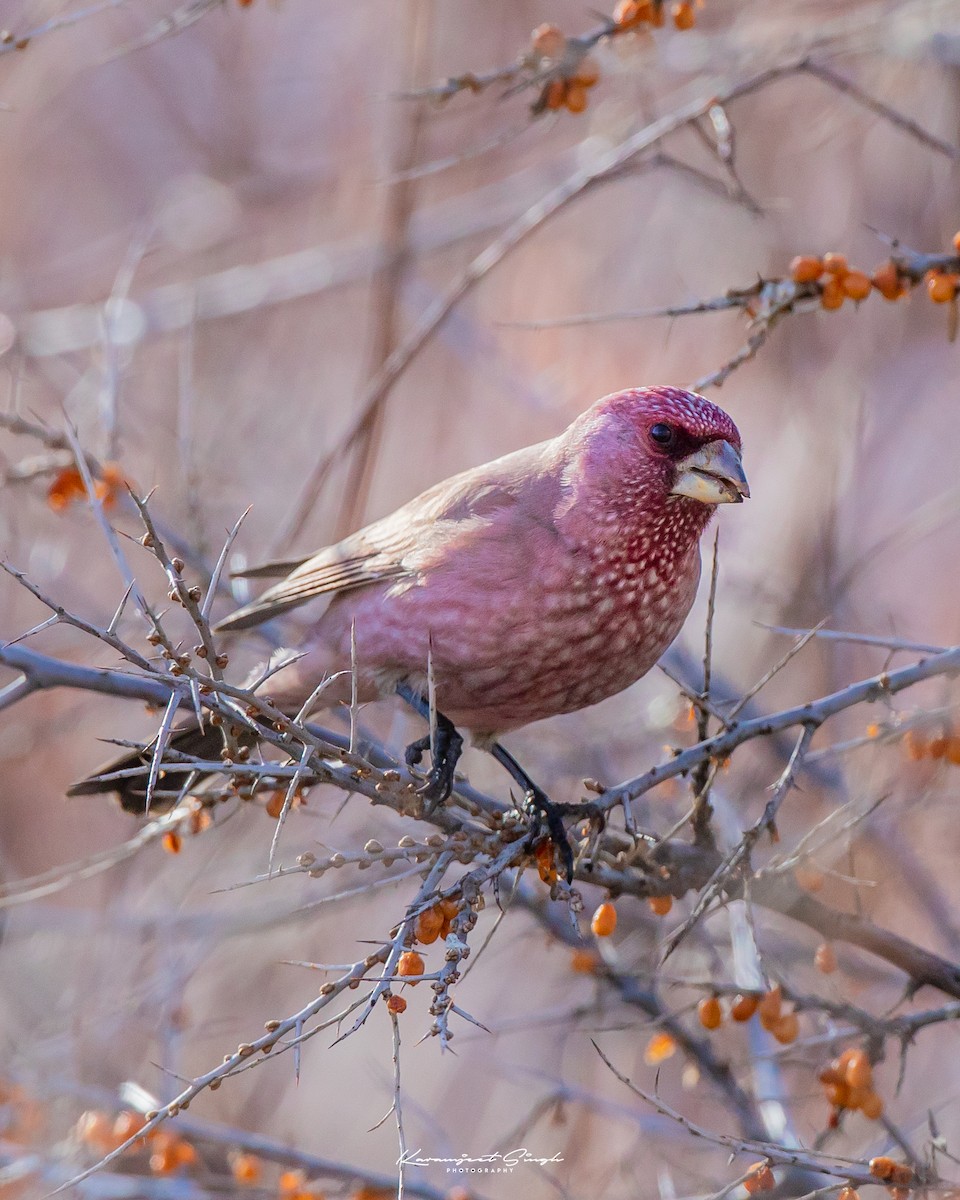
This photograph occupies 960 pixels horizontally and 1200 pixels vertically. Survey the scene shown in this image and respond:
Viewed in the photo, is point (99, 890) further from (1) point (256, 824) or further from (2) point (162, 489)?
(2) point (162, 489)

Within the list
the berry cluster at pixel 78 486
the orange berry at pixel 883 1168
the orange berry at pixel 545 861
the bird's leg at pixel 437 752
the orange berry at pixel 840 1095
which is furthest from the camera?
the berry cluster at pixel 78 486

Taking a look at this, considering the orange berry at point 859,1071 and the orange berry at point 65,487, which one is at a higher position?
the orange berry at point 65,487

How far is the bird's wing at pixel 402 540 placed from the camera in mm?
3824

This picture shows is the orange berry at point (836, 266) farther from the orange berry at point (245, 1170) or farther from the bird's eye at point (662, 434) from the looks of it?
the orange berry at point (245, 1170)

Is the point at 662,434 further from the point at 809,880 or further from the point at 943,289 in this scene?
the point at 809,880

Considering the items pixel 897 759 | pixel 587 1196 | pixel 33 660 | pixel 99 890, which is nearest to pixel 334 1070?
pixel 99 890

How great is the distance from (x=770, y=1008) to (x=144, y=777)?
1706 millimetres

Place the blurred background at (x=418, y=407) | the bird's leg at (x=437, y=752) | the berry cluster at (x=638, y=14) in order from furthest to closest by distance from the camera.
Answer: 1. the blurred background at (x=418, y=407)
2. the berry cluster at (x=638, y=14)
3. the bird's leg at (x=437, y=752)

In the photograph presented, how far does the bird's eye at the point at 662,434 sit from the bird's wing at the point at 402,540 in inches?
15.3

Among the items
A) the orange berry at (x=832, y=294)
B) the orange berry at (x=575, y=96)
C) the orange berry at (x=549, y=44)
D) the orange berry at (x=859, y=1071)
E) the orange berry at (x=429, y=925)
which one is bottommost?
the orange berry at (x=859, y=1071)

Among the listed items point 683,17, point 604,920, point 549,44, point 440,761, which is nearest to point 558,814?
point 440,761

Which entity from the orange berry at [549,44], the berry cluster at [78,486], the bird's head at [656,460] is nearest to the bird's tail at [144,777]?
the berry cluster at [78,486]

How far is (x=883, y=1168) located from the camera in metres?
2.58

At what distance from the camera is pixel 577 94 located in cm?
351
